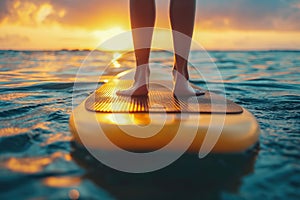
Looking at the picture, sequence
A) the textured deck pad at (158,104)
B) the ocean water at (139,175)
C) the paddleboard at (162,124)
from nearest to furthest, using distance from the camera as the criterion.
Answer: the ocean water at (139,175), the paddleboard at (162,124), the textured deck pad at (158,104)

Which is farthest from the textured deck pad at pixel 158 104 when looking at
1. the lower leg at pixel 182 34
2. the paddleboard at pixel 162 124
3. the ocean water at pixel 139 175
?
the ocean water at pixel 139 175

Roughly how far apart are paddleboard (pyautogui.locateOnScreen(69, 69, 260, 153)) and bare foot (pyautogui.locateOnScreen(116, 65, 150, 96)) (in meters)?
0.15

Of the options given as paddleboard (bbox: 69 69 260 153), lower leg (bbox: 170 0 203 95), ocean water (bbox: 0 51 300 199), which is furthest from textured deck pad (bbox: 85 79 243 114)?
ocean water (bbox: 0 51 300 199)

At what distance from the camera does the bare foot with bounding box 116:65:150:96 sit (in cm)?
212

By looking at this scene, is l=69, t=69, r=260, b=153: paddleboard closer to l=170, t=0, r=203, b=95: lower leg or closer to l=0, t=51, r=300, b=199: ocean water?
l=0, t=51, r=300, b=199: ocean water

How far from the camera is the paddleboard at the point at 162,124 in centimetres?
122

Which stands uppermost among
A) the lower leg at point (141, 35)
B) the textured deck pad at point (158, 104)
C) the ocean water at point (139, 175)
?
the lower leg at point (141, 35)

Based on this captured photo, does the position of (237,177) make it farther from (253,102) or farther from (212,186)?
(253,102)

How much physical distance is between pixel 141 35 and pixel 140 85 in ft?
1.09

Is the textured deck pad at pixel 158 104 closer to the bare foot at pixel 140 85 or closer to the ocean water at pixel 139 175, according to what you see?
the bare foot at pixel 140 85

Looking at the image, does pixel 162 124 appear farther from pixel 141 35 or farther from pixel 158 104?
pixel 141 35

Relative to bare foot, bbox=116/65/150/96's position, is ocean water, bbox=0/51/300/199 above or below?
below

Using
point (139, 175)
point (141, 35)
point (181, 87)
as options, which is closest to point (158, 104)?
point (181, 87)

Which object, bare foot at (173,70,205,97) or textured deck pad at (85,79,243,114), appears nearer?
textured deck pad at (85,79,243,114)
